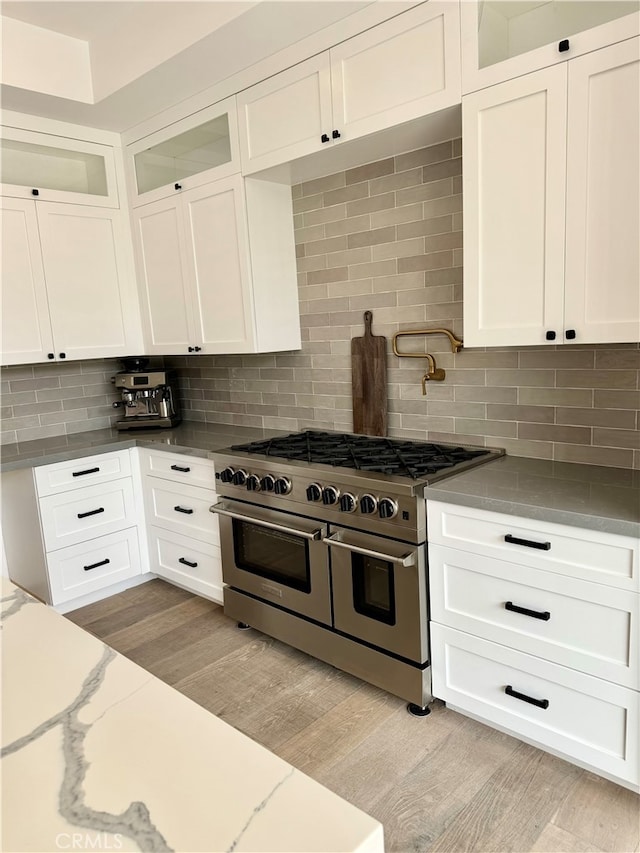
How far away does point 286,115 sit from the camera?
8.71ft

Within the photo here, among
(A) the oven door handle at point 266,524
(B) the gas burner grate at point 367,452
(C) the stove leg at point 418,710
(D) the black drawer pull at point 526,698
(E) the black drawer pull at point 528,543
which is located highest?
(B) the gas burner grate at point 367,452

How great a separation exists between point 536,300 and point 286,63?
1.56 meters

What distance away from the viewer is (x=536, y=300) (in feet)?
A: 6.61

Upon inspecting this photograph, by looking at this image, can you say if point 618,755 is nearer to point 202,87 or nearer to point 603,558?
point 603,558

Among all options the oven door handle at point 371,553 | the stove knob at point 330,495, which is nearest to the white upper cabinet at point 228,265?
the stove knob at point 330,495

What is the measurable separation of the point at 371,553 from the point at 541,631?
2.09ft

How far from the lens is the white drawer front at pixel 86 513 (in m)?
3.19

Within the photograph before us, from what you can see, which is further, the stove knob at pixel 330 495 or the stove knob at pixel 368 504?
the stove knob at pixel 330 495

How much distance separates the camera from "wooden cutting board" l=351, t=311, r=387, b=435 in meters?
2.92

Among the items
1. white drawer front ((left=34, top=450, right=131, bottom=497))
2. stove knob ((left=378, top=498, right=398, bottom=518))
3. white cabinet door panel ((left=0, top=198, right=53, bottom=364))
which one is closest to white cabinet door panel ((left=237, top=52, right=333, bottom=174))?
white cabinet door panel ((left=0, top=198, right=53, bottom=364))

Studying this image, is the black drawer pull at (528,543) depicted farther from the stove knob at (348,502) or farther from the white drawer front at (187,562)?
the white drawer front at (187,562)

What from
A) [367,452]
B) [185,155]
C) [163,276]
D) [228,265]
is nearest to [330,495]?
[367,452]

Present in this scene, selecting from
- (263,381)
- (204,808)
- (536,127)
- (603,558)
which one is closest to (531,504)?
(603,558)

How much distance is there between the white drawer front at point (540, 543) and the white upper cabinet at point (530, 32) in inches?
57.0
